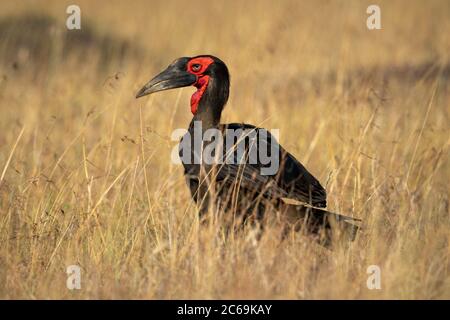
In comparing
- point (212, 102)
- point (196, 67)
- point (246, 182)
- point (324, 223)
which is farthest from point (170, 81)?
point (324, 223)

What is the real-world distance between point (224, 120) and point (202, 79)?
1.37 meters

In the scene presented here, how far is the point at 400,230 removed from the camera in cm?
408

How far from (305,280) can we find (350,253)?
1.38 ft

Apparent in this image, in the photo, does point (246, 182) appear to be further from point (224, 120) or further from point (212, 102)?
point (224, 120)

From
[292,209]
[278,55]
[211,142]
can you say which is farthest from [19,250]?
[278,55]

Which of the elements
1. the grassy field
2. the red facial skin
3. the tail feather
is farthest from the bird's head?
the tail feather

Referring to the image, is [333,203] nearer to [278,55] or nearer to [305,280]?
[305,280]

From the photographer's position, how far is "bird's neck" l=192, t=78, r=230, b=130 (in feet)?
15.3

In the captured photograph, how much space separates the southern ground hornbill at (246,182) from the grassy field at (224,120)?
0.48ft

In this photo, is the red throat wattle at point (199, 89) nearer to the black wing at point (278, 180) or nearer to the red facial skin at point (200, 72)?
the red facial skin at point (200, 72)

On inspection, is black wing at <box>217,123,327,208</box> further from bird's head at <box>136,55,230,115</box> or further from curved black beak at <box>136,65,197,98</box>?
curved black beak at <box>136,65,197,98</box>

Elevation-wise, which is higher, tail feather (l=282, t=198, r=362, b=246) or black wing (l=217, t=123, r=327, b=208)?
black wing (l=217, t=123, r=327, b=208)

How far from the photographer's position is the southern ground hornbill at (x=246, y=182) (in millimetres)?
4156

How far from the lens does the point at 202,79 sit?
476cm
